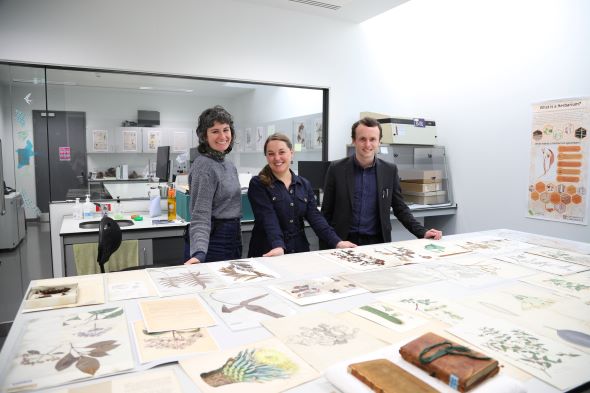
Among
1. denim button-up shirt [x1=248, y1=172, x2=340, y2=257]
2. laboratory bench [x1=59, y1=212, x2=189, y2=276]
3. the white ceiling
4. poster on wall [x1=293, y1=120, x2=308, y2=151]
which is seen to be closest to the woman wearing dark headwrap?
denim button-up shirt [x1=248, y1=172, x2=340, y2=257]

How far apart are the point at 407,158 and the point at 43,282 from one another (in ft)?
12.2

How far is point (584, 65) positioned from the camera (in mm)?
3129

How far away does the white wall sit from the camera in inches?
126

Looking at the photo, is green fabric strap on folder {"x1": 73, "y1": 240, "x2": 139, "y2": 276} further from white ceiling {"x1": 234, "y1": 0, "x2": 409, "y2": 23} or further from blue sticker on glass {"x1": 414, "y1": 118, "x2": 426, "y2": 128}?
blue sticker on glass {"x1": 414, "y1": 118, "x2": 426, "y2": 128}

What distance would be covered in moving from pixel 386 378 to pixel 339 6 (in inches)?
149

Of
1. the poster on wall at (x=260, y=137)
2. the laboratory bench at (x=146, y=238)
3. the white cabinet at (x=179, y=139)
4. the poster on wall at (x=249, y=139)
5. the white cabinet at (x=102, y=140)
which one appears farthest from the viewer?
the white cabinet at (x=179, y=139)

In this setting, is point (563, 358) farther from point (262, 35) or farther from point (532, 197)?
point (262, 35)

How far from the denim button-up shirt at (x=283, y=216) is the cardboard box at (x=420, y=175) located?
2319 millimetres

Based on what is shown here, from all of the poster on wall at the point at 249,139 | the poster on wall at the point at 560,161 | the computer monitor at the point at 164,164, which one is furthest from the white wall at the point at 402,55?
the poster on wall at the point at 249,139

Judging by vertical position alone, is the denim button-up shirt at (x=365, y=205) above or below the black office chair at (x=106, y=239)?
above

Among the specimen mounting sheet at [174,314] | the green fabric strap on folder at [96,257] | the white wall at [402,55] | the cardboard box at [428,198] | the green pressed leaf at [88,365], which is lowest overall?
the green fabric strap on folder at [96,257]

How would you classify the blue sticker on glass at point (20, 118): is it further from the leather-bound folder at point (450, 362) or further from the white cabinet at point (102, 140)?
the white cabinet at point (102, 140)

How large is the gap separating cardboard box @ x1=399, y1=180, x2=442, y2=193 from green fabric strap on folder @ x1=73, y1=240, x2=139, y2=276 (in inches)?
108

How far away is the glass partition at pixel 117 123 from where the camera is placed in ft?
11.0
